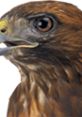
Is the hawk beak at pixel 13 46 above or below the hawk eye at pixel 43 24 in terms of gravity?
below

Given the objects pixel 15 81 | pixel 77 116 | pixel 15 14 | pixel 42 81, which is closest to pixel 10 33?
pixel 15 14

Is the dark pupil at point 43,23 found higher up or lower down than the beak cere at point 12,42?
higher up

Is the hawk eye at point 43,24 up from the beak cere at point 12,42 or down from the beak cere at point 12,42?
up

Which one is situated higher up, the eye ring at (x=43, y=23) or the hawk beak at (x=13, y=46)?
the eye ring at (x=43, y=23)

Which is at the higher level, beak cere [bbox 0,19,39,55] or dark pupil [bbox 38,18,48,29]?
dark pupil [bbox 38,18,48,29]

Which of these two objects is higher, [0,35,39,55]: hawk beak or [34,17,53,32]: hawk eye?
[34,17,53,32]: hawk eye

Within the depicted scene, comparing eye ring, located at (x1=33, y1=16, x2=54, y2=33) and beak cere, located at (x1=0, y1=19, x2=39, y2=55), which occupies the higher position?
eye ring, located at (x1=33, y1=16, x2=54, y2=33)

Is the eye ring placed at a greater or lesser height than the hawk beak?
greater
